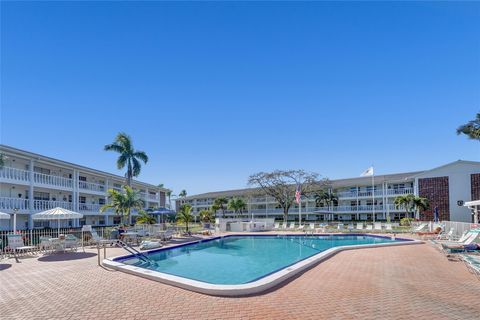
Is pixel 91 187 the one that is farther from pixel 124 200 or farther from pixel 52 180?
pixel 124 200

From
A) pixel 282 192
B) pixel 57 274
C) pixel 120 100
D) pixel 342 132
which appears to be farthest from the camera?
pixel 282 192

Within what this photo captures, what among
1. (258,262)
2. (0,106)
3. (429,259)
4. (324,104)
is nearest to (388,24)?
(324,104)

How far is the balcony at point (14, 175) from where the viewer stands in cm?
2305

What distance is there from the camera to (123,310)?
651 cm

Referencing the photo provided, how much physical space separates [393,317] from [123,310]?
5257 mm

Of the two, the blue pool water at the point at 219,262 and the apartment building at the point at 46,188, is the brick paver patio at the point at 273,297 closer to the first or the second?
the blue pool water at the point at 219,262

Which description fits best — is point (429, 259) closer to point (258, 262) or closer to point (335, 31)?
point (258, 262)

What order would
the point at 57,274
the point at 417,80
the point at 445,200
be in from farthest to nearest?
the point at 445,200 → the point at 417,80 → the point at 57,274

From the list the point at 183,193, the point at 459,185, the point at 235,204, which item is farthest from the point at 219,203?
the point at 183,193

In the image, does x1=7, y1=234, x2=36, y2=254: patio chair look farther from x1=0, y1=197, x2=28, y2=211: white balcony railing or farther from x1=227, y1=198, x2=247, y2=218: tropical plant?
x1=227, y1=198, x2=247, y2=218: tropical plant

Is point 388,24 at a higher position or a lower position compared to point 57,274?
higher

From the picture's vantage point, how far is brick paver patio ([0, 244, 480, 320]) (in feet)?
20.4

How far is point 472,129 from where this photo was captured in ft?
90.7

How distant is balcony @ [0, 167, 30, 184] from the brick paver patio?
604 inches
